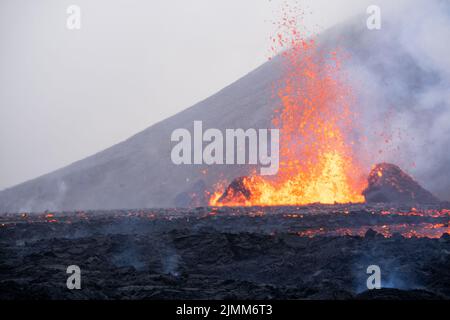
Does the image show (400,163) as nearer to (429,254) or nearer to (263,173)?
(263,173)

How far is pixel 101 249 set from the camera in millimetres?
27203

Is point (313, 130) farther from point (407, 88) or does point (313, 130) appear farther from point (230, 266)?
point (230, 266)

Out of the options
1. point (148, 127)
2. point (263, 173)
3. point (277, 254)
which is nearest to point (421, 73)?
point (263, 173)

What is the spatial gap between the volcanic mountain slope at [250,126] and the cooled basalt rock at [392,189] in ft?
169

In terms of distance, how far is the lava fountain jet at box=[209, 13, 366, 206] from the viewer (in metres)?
88.1

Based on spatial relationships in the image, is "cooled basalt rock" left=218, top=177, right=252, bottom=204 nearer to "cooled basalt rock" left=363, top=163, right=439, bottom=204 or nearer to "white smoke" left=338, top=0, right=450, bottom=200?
"cooled basalt rock" left=363, top=163, right=439, bottom=204

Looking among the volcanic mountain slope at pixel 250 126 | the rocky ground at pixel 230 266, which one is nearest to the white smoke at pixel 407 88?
the volcanic mountain slope at pixel 250 126

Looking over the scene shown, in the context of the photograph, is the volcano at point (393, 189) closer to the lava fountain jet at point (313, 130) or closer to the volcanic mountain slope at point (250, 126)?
the lava fountain jet at point (313, 130)

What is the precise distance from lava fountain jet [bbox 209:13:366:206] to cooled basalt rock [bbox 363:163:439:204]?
1034cm

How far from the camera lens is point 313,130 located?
485 ft

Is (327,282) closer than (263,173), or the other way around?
(327,282)

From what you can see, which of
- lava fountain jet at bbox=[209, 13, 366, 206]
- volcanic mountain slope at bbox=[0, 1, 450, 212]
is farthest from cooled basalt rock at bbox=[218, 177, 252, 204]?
volcanic mountain slope at bbox=[0, 1, 450, 212]

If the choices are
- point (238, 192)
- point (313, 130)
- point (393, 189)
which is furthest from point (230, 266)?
point (313, 130)

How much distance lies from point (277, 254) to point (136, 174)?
133128 mm
